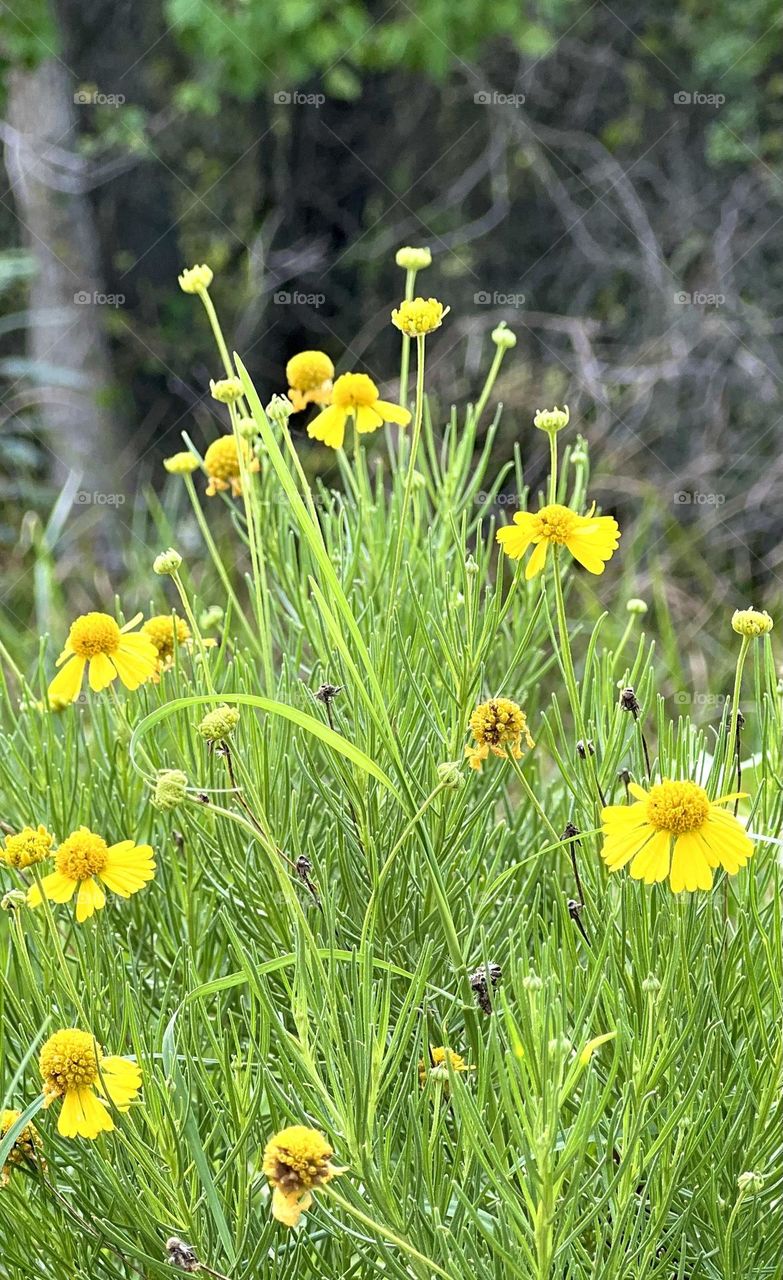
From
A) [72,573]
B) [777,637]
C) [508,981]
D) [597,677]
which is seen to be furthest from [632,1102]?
[72,573]

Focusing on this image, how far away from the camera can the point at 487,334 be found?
140 inches

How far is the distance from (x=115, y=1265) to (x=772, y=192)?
3.30 m

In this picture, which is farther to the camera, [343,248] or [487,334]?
[343,248]

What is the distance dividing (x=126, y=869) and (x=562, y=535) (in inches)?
11.0

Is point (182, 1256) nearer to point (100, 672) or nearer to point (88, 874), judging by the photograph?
point (88, 874)

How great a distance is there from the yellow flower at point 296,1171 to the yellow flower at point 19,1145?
0.61 ft

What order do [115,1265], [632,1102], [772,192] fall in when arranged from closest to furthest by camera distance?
[632,1102] → [115,1265] → [772,192]

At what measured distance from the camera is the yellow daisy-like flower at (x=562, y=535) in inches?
24.7

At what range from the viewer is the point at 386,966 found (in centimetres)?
56

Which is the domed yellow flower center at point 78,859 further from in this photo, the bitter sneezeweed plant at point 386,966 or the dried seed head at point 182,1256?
the dried seed head at point 182,1256

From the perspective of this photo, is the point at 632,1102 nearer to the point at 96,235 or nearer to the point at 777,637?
the point at 777,637
